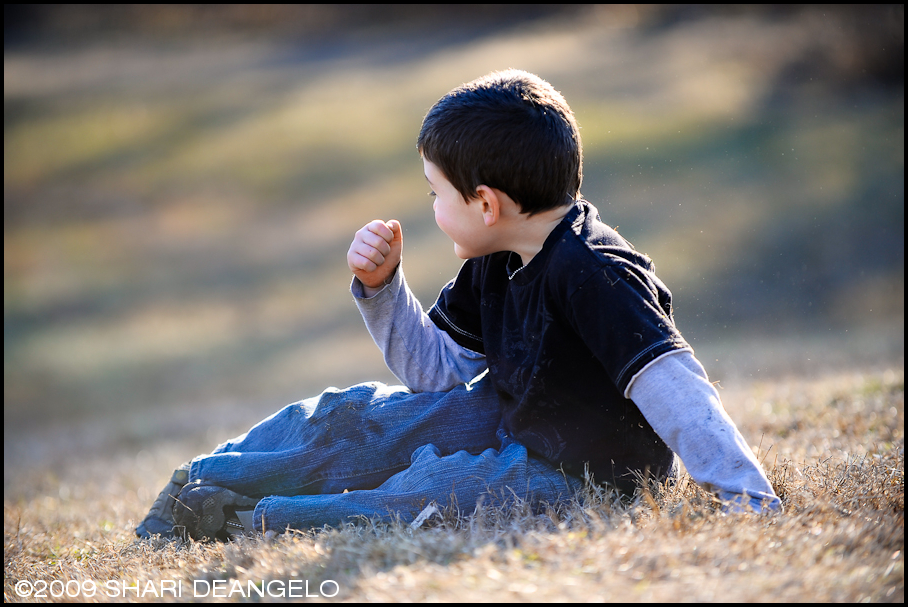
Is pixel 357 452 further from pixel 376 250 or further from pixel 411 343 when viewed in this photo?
pixel 376 250

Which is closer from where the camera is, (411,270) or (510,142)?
(510,142)

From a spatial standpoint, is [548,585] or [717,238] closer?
[548,585]

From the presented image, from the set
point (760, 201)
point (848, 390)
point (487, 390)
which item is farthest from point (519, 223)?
point (760, 201)

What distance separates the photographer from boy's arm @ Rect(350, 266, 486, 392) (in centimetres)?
296

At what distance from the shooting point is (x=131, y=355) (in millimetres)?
12250

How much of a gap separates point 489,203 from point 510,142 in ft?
0.69

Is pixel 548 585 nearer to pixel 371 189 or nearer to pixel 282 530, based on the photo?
pixel 282 530

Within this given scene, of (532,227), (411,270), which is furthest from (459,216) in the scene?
(411,270)

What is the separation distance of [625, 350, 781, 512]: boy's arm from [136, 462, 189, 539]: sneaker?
1825 millimetres

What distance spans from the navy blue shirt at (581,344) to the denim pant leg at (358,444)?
20cm

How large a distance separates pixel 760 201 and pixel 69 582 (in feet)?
44.0

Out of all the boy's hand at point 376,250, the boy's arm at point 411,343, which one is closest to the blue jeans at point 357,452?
the boy's arm at point 411,343

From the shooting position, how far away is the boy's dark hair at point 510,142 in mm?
2469

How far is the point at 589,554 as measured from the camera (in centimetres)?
193
